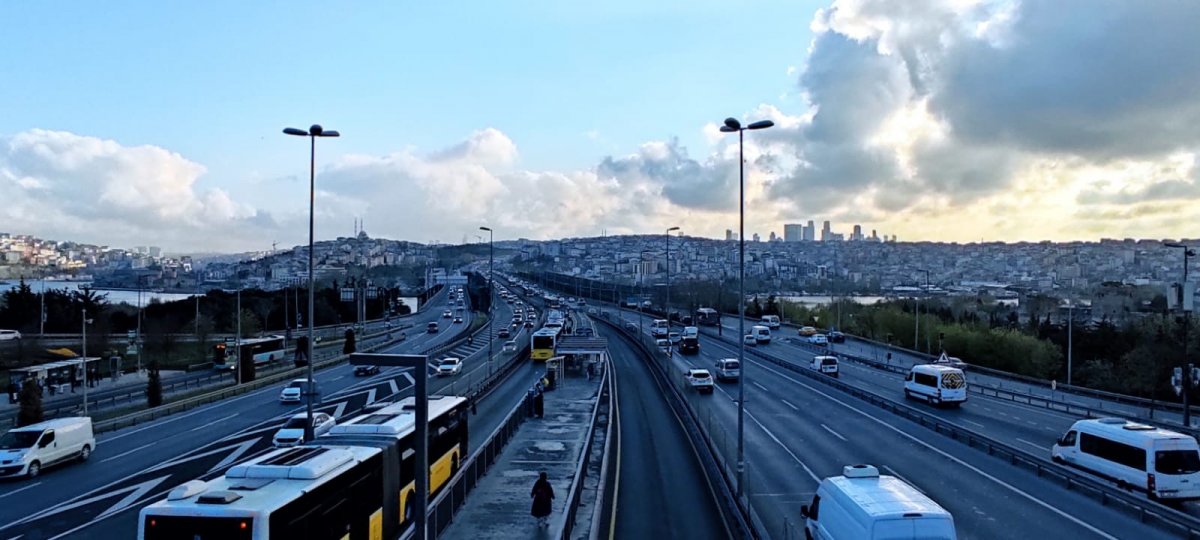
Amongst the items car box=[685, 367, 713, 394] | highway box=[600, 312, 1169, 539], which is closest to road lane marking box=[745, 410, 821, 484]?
highway box=[600, 312, 1169, 539]

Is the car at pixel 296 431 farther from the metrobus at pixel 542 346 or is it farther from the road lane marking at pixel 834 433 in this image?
the metrobus at pixel 542 346

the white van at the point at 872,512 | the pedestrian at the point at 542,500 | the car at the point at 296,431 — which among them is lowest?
the car at the point at 296,431

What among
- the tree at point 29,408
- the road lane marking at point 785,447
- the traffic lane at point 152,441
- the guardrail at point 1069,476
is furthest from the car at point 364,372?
the guardrail at point 1069,476

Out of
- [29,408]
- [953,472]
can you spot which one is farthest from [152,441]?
[953,472]

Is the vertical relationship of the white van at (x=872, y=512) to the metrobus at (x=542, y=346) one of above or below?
above

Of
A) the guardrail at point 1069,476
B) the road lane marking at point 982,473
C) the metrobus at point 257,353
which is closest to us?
the guardrail at point 1069,476

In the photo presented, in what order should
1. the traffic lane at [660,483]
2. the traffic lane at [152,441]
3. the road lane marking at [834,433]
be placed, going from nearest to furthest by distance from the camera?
the traffic lane at [660,483] < the traffic lane at [152,441] < the road lane marking at [834,433]

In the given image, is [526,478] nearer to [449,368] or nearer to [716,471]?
[716,471]
